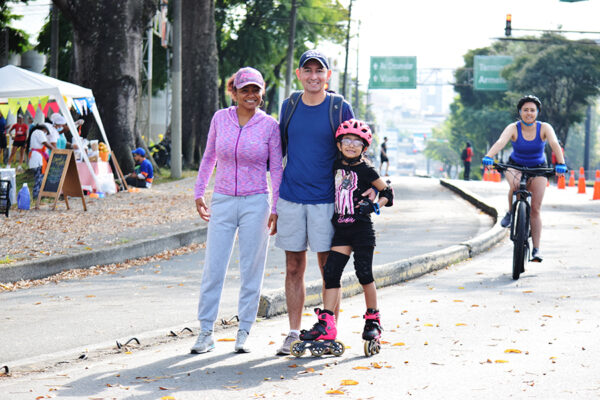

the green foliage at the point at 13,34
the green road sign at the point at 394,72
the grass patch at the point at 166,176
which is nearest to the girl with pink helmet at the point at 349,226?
the grass patch at the point at 166,176

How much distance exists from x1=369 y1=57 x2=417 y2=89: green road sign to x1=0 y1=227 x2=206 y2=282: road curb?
47.8 metres

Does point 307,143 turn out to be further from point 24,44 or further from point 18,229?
point 24,44

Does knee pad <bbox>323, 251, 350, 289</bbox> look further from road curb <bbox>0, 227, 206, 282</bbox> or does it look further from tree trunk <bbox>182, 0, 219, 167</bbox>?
tree trunk <bbox>182, 0, 219, 167</bbox>

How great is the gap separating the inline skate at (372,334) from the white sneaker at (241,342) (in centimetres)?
80

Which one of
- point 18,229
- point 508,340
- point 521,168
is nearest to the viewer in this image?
point 508,340

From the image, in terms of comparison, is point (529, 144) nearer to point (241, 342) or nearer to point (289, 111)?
point (289, 111)

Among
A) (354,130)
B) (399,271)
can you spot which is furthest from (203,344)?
(399,271)

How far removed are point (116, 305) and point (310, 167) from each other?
2874mm

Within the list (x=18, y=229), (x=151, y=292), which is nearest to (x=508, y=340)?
(x=151, y=292)

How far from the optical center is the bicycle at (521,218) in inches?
388

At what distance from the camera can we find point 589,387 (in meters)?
5.23

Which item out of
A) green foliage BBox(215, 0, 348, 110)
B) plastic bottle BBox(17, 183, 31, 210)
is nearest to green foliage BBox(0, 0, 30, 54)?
green foliage BBox(215, 0, 348, 110)

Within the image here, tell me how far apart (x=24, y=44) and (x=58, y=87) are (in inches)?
1236

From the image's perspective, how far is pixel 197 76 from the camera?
3098cm
